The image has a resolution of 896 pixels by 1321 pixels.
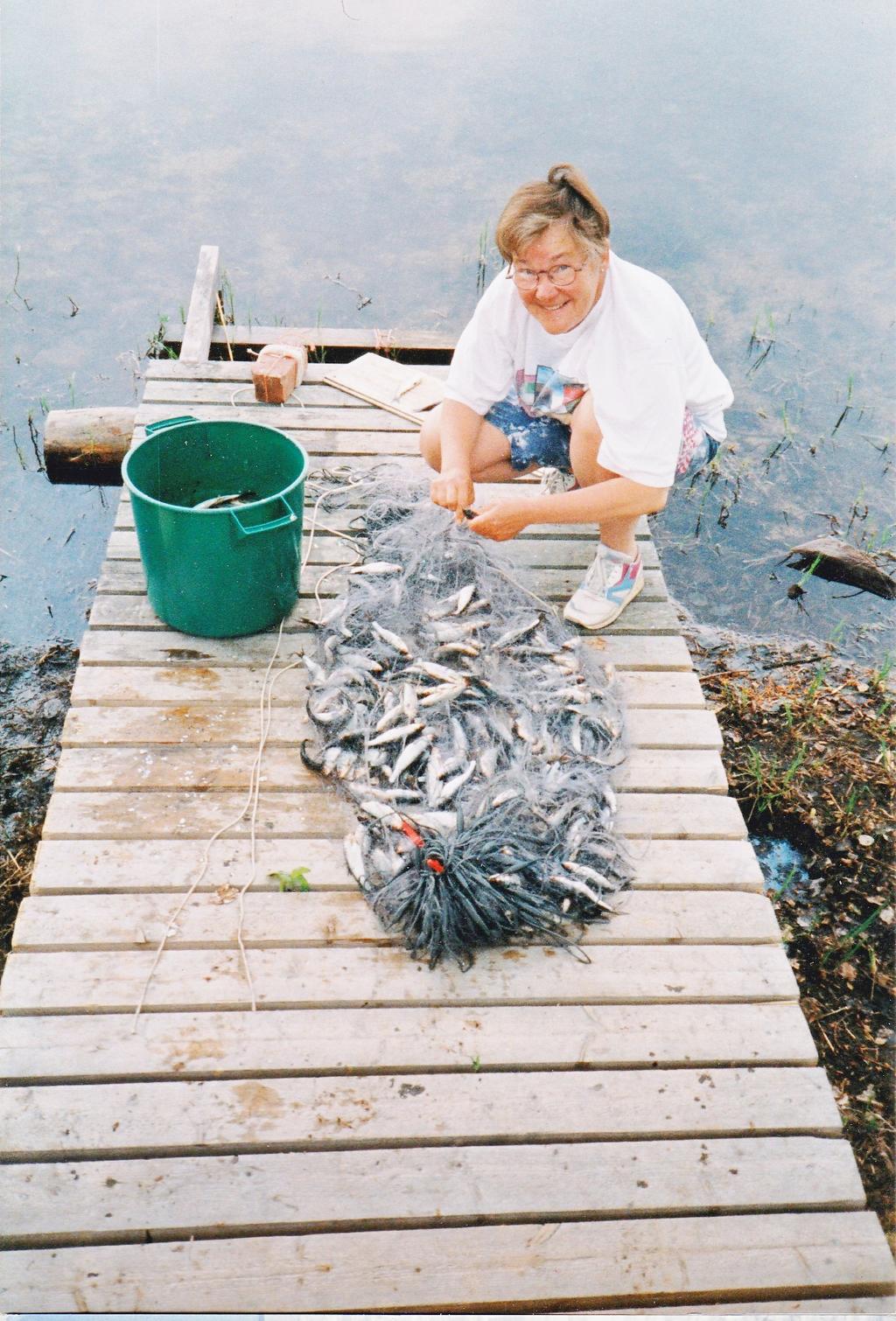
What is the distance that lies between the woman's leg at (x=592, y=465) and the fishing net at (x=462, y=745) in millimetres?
345

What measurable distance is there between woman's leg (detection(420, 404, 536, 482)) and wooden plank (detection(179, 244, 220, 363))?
1.57 m

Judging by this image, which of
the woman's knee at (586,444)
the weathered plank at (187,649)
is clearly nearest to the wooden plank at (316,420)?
the woman's knee at (586,444)

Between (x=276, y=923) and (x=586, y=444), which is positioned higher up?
(x=586, y=444)

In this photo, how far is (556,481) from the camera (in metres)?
3.94

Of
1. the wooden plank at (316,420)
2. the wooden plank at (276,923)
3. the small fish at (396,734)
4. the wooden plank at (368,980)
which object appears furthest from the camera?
the wooden plank at (316,420)

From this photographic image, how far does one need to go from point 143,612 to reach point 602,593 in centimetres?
164

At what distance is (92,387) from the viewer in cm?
592

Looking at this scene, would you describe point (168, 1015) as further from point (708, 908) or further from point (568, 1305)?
point (708, 908)

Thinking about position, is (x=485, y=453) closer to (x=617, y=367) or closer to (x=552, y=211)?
(x=617, y=367)

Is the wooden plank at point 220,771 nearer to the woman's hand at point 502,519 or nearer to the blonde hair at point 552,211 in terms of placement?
the woman's hand at point 502,519

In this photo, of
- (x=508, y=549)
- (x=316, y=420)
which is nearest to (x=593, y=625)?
(x=508, y=549)

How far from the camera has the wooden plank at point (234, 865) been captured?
2.74 m

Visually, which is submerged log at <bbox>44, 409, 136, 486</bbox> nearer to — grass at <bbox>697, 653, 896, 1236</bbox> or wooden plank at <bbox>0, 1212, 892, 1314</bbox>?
grass at <bbox>697, 653, 896, 1236</bbox>

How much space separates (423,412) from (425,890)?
8.82 ft
